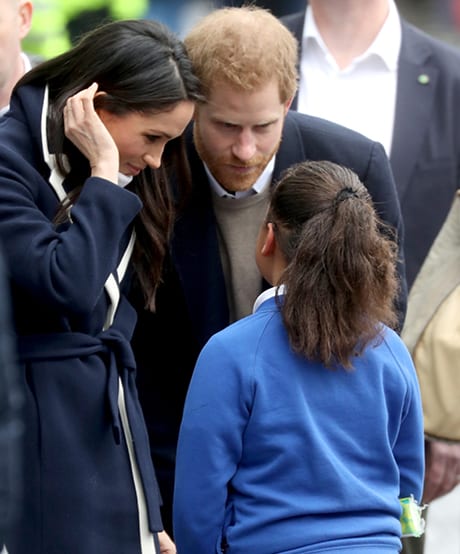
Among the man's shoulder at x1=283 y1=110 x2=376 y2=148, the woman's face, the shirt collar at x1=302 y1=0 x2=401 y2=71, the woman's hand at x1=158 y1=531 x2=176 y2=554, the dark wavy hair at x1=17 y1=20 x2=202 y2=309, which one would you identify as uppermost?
the dark wavy hair at x1=17 y1=20 x2=202 y2=309

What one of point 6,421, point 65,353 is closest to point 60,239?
point 65,353

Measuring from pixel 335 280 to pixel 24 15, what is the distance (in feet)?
5.59

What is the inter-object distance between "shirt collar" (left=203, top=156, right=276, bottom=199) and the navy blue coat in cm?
55

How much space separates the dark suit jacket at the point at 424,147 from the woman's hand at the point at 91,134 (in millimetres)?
1372

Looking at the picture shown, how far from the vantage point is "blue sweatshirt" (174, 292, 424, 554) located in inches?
112

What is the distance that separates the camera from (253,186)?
11.9 feet

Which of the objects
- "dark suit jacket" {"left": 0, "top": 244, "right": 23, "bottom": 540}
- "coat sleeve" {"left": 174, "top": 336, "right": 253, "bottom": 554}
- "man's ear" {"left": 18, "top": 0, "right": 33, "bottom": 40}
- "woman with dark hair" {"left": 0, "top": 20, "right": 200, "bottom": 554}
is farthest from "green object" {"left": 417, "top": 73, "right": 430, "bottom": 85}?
"dark suit jacket" {"left": 0, "top": 244, "right": 23, "bottom": 540}

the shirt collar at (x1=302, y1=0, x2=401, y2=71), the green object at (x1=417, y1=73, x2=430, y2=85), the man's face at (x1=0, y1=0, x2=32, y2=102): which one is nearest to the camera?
the man's face at (x1=0, y1=0, x2=32, y2=102)

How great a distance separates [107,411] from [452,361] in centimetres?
112

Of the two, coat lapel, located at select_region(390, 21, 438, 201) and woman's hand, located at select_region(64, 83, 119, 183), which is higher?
woman's hand, located at select_region(64, 83, 119, 183)

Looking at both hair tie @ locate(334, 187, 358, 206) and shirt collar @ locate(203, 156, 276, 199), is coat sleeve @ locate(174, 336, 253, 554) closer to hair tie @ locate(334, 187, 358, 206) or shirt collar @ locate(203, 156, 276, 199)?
hair tie @ locate(334, 187, 358, 206)

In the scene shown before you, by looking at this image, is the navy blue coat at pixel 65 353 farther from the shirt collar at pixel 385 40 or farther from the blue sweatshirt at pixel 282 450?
the shirt collar at pixel 385 40

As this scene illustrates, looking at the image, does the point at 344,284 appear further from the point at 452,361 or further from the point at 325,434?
the point at 452,361

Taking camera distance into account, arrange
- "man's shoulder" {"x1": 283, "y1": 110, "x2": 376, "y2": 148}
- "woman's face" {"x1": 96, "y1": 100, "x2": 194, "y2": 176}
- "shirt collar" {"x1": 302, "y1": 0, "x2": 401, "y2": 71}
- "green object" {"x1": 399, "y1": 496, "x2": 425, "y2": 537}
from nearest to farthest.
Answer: "green object" {"x1": 399, "y1": 496, "x2": 425, "y2": 537} < "woman's face" {"x1": 96, "y1": 100, "x2": 194, "y2": 176} < "man's shoulder" {"x1": 283, "y1": 110, "x2": 376, "y2": 148} < "shirt collar" {"x1": 302, "y1": 0, "x2": 401, "y2": 71}
